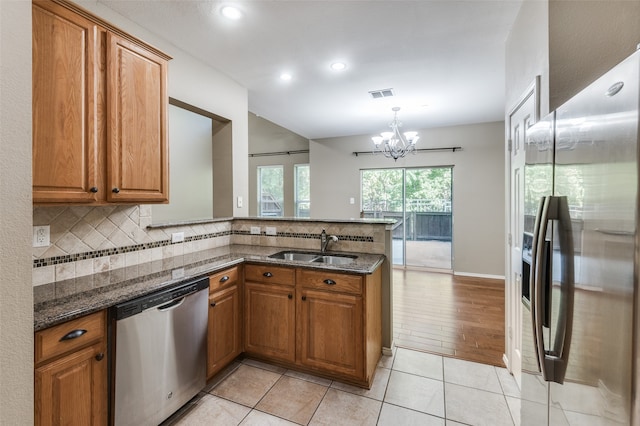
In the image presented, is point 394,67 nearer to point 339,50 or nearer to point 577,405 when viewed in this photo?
point 339,50

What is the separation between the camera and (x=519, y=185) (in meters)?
2.22

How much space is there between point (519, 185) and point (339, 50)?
1.92 metres

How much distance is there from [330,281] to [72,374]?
1494 mm

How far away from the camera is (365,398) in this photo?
2115mm

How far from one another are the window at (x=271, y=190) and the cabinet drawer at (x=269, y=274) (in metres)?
4.80

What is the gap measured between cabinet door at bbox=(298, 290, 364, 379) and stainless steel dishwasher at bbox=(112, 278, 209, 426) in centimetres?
74

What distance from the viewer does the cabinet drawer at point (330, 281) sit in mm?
2145

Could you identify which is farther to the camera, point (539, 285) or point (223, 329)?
point (223, 329)

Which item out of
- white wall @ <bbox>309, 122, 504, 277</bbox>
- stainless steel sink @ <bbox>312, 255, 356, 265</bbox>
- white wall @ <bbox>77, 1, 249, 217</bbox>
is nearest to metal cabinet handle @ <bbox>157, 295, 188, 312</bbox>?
stainless steel sink @ <bbox>312, 255, 356, 265</bbox>

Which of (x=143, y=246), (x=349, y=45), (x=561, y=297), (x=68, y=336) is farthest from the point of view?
(x=349, y=45)

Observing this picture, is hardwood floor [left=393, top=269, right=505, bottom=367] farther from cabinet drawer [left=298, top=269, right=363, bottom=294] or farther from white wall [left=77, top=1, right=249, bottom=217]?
white wall [left=77, top=1, right=249, bottom=217]

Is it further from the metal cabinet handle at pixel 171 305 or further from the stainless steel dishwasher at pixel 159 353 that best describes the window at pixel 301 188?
the metal cabinet handle at pixel 171 305

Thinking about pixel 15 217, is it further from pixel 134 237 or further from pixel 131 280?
pixel 134 237

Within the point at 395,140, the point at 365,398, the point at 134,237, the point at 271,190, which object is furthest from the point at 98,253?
the point at 271,190
